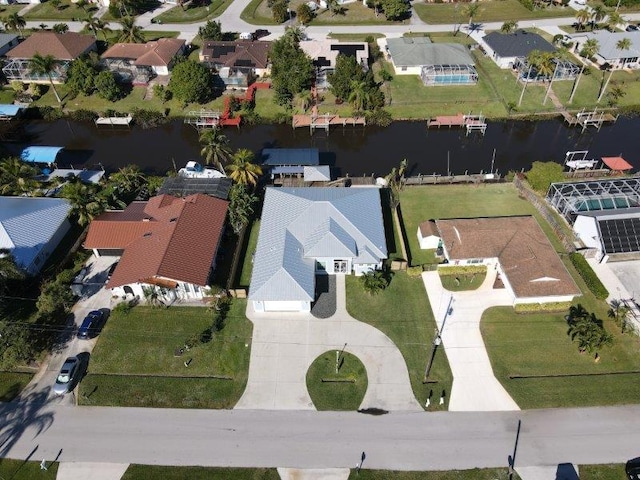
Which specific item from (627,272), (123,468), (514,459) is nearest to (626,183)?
(627,272)

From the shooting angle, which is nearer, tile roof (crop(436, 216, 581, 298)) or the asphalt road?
the asphalt road

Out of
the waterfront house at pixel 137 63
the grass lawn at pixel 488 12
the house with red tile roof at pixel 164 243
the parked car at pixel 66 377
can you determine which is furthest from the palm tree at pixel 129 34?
the parked car at pixel 66 377

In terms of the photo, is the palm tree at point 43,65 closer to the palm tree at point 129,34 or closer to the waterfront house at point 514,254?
the palm tree at point 129,34

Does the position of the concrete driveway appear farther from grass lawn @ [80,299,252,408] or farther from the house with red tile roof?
the house with red tile roof

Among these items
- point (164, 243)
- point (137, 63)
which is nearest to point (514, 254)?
point (164, 243)

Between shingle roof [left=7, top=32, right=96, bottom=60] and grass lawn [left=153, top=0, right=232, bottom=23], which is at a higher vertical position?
shingle roof [left=7, top=32, right=96, bottom=60]

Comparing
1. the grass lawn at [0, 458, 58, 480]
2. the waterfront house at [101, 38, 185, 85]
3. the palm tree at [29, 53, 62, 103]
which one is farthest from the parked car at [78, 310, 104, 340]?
the waterfront house at [101, 38, 185, 85]
